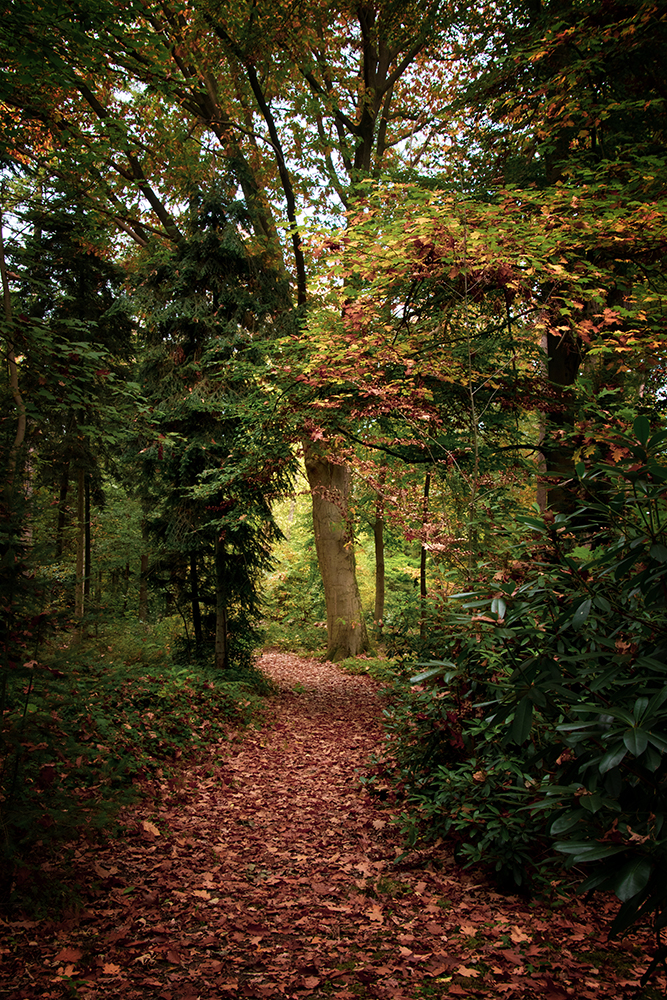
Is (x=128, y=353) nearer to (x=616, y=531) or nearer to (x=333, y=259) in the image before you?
(x=333, y=259)

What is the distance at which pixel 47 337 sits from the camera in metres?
4.55

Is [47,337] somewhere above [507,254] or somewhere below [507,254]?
below

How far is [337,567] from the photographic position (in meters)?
12.5

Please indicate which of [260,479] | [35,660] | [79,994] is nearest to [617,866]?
[79,994]

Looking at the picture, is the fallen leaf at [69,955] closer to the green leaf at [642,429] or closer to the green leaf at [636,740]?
the green leaf at [636,740]

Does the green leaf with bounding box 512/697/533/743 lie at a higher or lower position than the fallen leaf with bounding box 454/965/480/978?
higher

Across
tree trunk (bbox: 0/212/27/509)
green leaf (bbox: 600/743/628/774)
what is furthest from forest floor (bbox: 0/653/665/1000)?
tree trunk (bbox: 0/212/27/509)

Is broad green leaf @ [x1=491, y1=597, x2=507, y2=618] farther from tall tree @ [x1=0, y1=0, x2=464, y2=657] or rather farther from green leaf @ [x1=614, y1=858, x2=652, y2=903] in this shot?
tall tree @ [x1=0, y1=0, x2=464, y2=657]

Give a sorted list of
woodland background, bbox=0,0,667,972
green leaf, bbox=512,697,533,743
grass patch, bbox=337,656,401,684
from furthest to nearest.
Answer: grass patch, bbox=337,656,401,684
woodland background, bbox=0,0,667,972
green leaf, bbox=512,697,533,743

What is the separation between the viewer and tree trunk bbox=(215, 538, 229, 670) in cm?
909

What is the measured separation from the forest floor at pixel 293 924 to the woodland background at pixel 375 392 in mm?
306

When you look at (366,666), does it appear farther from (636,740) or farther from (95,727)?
(636,740)

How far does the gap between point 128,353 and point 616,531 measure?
1134 cm

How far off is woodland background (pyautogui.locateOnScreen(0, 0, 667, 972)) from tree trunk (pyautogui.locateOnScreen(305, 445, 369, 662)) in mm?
76
